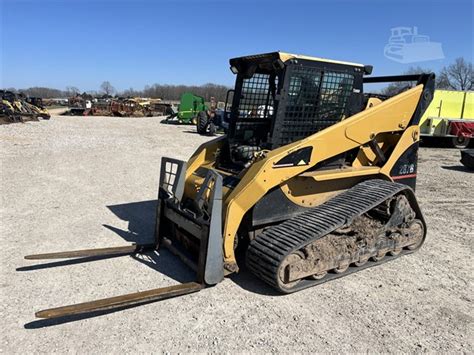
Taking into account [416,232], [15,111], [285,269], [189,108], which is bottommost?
[285,269]

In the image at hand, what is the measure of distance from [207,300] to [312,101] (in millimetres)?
2435

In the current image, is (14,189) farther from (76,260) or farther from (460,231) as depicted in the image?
(460,231)

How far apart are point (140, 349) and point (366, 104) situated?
13.1 feet

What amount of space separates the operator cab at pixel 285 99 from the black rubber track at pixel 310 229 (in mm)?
850

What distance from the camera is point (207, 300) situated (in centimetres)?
368

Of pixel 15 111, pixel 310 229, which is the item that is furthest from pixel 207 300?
pixel 15 111

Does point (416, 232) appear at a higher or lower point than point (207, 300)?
higher

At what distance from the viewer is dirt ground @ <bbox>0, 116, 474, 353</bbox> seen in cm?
309

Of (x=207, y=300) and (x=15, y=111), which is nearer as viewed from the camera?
(x=207, y=300)

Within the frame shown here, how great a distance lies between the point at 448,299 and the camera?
12.6ft

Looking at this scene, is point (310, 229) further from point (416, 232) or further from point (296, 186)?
point (416, 232)

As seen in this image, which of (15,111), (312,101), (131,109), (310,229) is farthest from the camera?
(131,109)

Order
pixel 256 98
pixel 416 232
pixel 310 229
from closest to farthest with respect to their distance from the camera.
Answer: pixel 310 229, pixel 416 232, pixel 256 98

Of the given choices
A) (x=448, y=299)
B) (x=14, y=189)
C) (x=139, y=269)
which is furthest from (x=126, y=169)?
(x=448, y=299)
